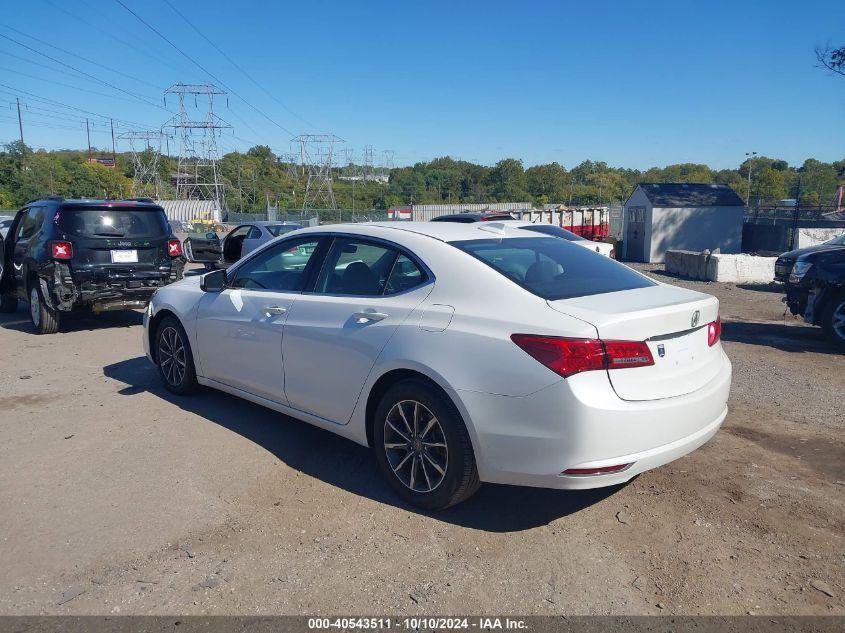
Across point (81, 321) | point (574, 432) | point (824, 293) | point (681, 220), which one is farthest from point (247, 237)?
point (681, 220)

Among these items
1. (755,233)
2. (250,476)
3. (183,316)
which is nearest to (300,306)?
(250,476)

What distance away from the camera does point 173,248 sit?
9.79 meters

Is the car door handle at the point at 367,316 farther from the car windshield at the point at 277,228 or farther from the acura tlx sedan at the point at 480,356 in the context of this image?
the car windshield at the point at 277,228

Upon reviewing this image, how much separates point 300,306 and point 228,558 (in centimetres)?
175

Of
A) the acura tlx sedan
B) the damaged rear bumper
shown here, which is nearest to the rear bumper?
the acura tlx sedan

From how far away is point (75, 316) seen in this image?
10836 millimetres

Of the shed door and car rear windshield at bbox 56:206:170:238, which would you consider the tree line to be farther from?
car rear windshield at bbox 56:206:170:238

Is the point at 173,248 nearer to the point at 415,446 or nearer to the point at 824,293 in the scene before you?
the point at 415,446

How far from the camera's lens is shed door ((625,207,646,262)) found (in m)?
25.9

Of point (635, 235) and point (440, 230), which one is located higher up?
point (440, 230)

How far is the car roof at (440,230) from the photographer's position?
418 cm

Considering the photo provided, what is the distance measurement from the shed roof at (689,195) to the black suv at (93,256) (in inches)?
809

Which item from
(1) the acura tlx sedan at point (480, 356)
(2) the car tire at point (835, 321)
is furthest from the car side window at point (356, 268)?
(2) the car tire at point (835, 321)

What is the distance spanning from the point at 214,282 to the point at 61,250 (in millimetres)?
4728
